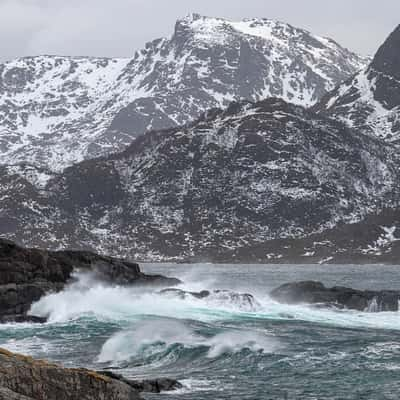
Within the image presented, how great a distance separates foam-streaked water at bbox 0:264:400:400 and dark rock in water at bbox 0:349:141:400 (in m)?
11.6

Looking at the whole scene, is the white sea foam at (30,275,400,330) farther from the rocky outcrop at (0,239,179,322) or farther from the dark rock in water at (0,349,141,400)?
the dark rock in water at (0,349,141,400)

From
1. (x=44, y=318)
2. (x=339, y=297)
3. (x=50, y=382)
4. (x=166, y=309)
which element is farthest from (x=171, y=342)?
(x=339, y=297)

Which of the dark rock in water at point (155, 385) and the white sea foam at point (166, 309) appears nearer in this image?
the dark rock in water at point (155, 385)

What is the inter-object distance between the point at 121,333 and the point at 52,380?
3171 cm

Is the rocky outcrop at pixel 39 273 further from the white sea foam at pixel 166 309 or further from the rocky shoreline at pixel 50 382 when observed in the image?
the rocky shoreline at pixel 50 382

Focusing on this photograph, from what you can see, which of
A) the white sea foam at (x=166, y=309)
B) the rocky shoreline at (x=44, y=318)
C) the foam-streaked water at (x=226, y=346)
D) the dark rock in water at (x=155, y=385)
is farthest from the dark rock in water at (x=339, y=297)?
the dark rock in water at (x=155, y=385)

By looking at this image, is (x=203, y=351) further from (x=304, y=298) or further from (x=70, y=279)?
(x=304, y=298)

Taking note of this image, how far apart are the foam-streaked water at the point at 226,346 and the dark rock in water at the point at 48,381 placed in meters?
11.6

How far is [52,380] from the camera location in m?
24.8

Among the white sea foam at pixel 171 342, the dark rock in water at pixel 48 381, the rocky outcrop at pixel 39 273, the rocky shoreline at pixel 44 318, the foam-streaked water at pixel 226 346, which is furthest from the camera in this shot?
the rocky outcrop at pixel 39 273

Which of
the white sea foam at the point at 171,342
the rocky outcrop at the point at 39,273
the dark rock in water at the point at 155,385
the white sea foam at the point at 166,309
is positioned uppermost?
the rocky outcrop at the point at 39,273

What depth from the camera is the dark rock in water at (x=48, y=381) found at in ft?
79.4

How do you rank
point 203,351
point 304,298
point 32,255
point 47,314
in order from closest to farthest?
1. point 203,351
2. point 47,314
3. point 32,255
4. point 304,298

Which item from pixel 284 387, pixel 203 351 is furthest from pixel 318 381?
pixel 203 351
